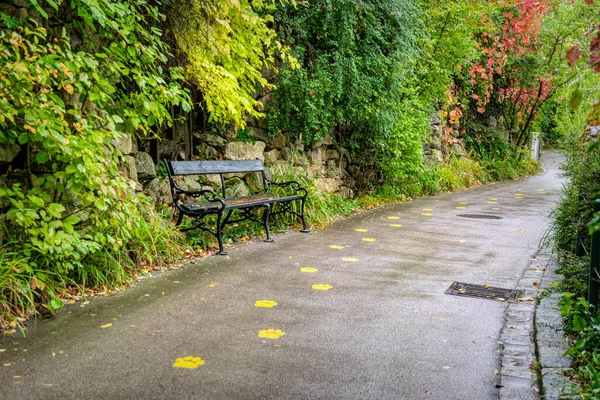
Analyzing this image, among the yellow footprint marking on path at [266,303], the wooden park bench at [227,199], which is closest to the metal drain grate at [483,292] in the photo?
the yellow footprint marking on path at [266,303]

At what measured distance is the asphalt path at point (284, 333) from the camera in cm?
325

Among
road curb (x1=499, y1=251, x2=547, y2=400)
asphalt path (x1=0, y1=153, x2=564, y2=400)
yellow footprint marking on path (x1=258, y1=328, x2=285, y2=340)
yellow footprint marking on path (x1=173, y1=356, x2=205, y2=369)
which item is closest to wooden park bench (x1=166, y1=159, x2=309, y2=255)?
asphalt path (x1=0, y1=153, x2=564, y2=400)

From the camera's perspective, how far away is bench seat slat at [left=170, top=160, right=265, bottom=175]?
6.70m

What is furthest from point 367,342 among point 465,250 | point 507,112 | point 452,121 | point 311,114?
point 507,112

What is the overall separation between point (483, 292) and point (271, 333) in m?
2.24

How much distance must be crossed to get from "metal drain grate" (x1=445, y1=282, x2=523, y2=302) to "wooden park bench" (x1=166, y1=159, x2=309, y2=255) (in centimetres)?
253

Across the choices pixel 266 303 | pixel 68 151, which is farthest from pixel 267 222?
pixel 68 151

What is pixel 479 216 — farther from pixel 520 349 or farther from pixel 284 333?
pixel 284 333

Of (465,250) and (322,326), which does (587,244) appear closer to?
(465,250)

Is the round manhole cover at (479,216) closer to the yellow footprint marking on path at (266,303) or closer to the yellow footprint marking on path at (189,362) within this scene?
the yellow footprint marking on path at (266,303)

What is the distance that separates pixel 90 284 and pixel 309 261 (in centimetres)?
232

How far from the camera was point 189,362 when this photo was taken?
3.54m

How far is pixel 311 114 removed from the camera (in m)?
8.66

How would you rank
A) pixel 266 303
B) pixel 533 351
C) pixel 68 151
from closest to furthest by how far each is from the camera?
1. pixel 533 351
2. pixel 68 151
3. pixel 266 303
